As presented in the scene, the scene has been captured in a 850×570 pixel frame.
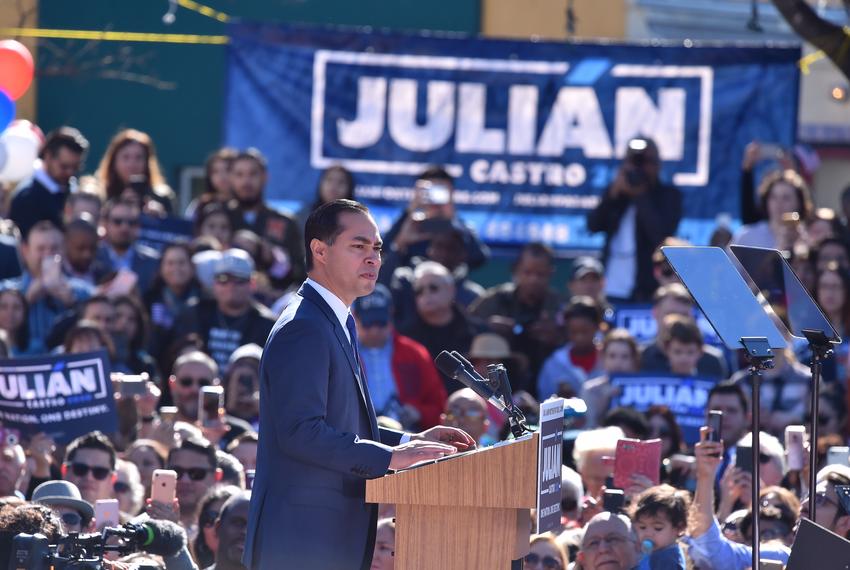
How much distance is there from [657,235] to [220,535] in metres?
5.85

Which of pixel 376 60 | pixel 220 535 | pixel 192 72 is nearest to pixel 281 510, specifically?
pixel 220 535

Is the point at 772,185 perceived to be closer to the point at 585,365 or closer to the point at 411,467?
the point at 585,365

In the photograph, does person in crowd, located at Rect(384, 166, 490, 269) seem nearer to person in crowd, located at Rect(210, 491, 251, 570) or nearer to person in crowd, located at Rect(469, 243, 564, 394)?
person in crowd, located at Rect(469, 243, 564, 394)

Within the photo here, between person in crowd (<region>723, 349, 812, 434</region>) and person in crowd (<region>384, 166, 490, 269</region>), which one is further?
person in crowd (<region>384, 166, 490, 269</region>)

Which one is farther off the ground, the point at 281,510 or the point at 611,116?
the point at 611,116

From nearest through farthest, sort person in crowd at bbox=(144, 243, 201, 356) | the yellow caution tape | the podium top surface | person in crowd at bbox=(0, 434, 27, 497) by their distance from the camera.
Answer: the podium top surface → person in crowd at bbox=(0, 434, 27, 497) → person in crowd at bbox=(144, 243, 201, 356) → the yellow caution tape

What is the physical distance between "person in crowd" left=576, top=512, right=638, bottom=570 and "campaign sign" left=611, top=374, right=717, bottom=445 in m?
2.91

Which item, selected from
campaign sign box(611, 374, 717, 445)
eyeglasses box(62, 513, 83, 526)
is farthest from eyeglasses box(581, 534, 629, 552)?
campaign sign box(611, 374, 717, 445)

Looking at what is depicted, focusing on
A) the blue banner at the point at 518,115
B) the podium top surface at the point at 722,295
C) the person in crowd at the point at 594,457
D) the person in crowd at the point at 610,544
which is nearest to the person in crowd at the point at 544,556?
the person in crowd at the point at 610,544

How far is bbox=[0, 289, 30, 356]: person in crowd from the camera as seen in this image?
34.6ft

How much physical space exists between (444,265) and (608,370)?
1.79 m

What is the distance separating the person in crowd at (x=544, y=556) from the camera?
7.06 metres

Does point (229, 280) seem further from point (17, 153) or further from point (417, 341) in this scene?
point (17, 153)

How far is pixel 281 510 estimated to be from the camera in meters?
5.11
